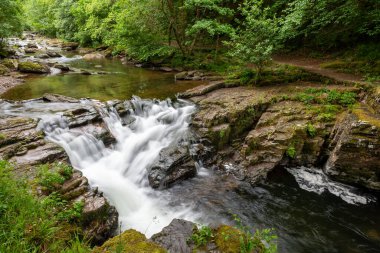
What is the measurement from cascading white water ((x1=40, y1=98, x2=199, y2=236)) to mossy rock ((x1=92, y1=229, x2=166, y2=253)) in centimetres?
178

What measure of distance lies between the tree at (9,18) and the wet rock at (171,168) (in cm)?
1457

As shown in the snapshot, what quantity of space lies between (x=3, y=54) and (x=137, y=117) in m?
14.8

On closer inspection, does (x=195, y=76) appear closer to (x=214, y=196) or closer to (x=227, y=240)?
(x=214, y=196)

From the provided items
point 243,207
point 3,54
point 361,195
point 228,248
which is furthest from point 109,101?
point 3,54

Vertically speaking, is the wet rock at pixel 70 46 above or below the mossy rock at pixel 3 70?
below

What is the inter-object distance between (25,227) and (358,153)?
7.06 m

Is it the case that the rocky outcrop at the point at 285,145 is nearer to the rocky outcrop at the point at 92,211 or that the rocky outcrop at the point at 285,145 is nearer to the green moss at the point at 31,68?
the rocky outcrop at the point at 92,211

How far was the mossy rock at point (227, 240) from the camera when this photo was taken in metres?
3.28

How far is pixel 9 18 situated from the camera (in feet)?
54.9

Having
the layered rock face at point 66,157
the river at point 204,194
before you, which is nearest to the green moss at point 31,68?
the river at point 204,194

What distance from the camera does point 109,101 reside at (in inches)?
395

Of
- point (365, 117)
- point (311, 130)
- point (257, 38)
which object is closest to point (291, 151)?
point (311, 130)

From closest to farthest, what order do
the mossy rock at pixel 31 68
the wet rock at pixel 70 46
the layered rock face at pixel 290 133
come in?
the layered rock face at pixel 290 133 < the mossy rock at pixel 31 68 < the wet rock at pixel 70 46

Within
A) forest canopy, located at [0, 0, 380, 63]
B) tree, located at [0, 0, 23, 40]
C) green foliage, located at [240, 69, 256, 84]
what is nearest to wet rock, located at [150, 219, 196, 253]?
forest canopy, located at [0, 0, 380, 63]
